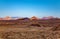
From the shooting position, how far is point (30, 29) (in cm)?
86

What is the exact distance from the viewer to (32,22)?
34.8 inches

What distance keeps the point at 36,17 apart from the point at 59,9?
0.26 meters

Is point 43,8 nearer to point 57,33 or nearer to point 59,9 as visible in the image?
point 59,9

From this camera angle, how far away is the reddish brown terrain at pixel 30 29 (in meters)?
0.83

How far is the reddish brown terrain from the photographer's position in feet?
2.72

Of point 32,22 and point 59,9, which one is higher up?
point 59,9

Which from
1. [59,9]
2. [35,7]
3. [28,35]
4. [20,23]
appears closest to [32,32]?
[28,35]

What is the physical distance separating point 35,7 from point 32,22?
0.55 feet

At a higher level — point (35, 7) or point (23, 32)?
point (35, 7)

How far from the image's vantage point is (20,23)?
0.89 meters

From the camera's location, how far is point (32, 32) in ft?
2.75

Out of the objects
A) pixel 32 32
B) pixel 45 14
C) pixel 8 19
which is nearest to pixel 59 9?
pixel 45 14

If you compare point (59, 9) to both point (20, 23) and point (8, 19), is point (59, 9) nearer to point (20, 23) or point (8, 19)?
point (20, 23)

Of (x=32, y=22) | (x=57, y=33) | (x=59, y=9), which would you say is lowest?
(x=57, y=33)
